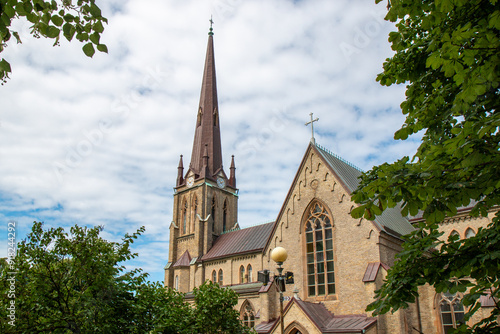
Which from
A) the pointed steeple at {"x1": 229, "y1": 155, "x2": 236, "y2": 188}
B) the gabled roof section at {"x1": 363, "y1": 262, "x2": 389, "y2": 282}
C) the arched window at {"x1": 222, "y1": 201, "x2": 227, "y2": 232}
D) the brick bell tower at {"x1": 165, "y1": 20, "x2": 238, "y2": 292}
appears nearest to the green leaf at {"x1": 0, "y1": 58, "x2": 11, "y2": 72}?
the gabled roof section at {"x1": 363, "y1": 262, "x2": 389, "y2": 282}

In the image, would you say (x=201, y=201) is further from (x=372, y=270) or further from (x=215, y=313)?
(x=215, y=313)

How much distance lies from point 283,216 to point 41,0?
2614cm

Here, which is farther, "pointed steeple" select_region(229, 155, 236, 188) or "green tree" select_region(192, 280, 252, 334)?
"pointed steeple" select_region(229, 155, 236, 188)

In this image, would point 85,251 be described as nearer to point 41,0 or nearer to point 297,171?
point 41,0

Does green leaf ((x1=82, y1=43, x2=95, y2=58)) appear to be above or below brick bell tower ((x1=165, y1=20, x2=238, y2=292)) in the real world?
below

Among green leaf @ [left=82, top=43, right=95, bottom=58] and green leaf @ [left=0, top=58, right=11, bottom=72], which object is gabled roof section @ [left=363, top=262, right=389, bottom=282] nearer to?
green leaf @ [left=82, top=43, right=95, bottom=58]

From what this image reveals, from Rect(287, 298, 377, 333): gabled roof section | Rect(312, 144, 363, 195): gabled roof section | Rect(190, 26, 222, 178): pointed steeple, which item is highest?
Rect(190, 26, 222, 178): pointed steeple

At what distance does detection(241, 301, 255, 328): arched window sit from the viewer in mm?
30144

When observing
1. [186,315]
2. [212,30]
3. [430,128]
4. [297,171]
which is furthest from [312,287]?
[212,30]

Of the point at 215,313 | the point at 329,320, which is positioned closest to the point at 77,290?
the point at 215,313

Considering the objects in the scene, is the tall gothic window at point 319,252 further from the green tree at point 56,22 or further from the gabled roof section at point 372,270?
the green tree at point 56,22

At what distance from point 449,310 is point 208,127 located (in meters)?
36.2

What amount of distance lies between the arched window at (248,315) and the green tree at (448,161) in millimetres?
24599

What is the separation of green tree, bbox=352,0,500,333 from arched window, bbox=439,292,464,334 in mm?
18007
